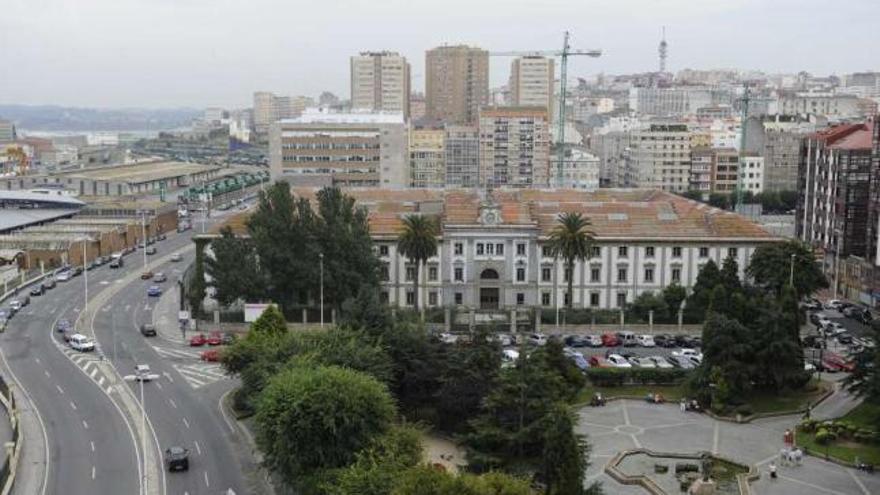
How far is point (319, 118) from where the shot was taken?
501 feet

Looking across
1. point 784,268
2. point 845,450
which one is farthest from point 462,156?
point 845,450

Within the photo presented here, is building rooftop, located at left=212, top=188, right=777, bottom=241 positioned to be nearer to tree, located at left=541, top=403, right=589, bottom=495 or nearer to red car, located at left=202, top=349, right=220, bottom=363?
red car, located at left=202, top=349, right=220, bottom=363

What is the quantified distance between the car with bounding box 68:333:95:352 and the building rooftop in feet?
46.2

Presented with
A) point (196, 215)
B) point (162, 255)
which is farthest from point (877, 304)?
point (196, 215)

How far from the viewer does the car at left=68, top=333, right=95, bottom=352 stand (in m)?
67.0

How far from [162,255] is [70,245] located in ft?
34.5

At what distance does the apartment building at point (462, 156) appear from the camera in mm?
179125

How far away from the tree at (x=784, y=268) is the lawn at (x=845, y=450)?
21974 millimetres

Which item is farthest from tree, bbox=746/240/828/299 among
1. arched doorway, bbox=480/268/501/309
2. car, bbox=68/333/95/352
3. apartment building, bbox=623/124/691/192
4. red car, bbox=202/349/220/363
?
apartment building, bbox=623/124/691/192

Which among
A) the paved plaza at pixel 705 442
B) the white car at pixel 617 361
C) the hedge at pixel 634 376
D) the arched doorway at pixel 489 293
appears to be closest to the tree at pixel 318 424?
the paved plaza at pixel 705 442

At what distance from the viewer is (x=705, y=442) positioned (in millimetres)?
48906

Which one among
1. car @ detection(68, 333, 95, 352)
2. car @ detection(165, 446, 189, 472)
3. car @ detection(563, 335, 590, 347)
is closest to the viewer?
car @ detection(165, 446, 189, 472)

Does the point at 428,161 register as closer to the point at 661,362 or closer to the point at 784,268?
the point at 784,268

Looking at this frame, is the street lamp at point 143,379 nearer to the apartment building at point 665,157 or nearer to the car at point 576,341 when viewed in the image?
the car at point 576,341
